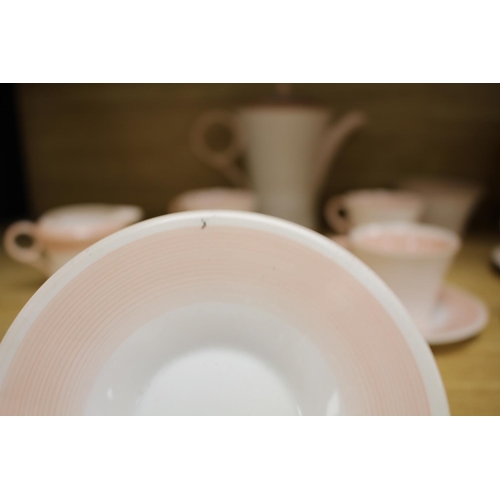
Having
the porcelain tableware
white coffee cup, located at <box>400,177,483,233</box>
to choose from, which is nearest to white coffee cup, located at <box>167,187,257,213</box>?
the porcelain tableware

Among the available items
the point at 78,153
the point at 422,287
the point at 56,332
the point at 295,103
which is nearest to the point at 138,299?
the point at 56,332

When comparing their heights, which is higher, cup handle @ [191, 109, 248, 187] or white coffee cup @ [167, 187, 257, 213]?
cup handle @ [191, 109, 248, 187]

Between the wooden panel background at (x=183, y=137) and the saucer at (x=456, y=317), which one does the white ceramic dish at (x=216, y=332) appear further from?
the wooden panel background at (x=183, y=137)

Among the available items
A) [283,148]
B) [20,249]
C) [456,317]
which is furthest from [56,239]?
[456,317]

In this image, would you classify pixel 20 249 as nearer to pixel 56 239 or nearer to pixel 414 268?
pixel 56 239

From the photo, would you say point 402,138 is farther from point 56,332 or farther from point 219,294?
point 56,332

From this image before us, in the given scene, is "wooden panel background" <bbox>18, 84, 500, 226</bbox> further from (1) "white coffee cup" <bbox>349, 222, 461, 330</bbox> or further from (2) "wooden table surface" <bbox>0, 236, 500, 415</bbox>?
(1) "white coffee cup" <bbox>349, 222, 461, 330</bbox>

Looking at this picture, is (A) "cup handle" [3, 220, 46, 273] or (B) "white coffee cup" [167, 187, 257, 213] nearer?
(A) "cup handle" [3, 220, 46, 273]
